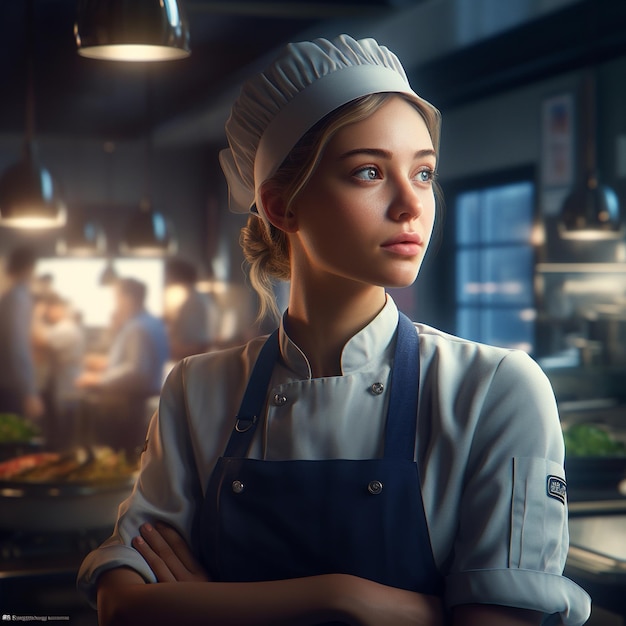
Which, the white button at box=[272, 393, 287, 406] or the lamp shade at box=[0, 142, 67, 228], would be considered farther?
the lamp shade at box=[0, 142, 67, 228]

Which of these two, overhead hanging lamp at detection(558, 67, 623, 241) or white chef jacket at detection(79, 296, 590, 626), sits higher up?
overhead hanging lamp at detection(558, 67, 623, 241)

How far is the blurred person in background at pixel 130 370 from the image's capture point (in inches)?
228

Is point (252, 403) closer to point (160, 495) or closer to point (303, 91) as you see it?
point (160, 495)

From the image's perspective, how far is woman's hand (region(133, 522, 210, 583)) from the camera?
1.16m

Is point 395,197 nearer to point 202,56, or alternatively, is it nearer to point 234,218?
point 202,56

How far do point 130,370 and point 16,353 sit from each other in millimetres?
686

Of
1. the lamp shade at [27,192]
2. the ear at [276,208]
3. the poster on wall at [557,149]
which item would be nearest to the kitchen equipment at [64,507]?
the ear at [276,208]

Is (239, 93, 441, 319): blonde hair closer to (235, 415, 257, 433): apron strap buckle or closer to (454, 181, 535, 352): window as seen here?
(235, 415, 257, 433): apron strap buckle

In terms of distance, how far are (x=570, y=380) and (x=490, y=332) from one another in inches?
64.4

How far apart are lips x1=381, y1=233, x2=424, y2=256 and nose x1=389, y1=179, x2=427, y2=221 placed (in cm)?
2

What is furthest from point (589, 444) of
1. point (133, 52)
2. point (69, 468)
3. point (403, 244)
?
point (403, 244)

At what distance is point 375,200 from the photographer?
1101 millimetres

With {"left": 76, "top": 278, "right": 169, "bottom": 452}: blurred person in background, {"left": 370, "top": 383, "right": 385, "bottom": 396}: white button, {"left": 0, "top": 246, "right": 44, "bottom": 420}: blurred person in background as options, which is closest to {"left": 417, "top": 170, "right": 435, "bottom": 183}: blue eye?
{"left": 370, "top": 383, "right": 385, "bottom": 396}: white button

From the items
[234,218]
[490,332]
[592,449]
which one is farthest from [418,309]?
[592,449]
